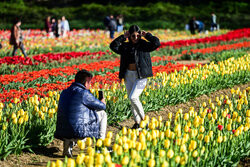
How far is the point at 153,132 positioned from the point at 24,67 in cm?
744

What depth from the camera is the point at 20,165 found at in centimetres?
429

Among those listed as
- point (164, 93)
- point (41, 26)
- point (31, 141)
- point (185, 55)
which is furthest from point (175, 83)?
point (41, 26)

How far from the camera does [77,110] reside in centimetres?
425

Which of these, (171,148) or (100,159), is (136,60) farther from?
(100,159)

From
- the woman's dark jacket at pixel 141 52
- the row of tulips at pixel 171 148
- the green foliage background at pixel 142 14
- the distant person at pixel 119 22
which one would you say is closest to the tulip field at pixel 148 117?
the row of tulips at pixel 171 148

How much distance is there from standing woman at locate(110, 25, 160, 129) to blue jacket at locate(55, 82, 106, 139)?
963 millimetres

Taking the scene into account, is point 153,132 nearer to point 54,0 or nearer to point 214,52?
point 214,52

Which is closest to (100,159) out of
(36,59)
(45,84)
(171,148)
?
(171,148)

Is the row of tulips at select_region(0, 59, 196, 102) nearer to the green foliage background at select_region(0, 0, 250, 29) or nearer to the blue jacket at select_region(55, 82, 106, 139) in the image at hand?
the blue jacket at select_region(55, 82, 106, 139)

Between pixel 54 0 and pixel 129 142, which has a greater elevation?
pixel 54 0

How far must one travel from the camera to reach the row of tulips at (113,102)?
4371mm

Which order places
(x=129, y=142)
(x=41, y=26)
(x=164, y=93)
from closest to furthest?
(x=129, y=142) < (x=164, y=93) < (x=41, y=26)

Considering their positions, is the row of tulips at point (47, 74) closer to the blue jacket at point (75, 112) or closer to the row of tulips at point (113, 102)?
the row of tulips at point (113, 102)

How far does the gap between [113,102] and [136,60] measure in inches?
36.5
